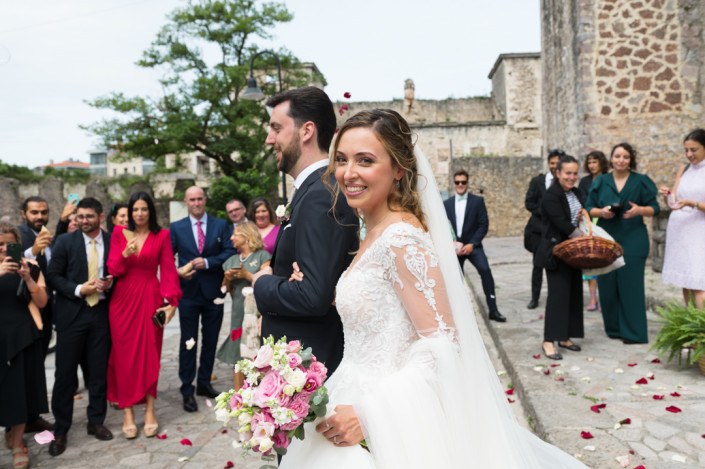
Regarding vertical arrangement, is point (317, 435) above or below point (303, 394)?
below

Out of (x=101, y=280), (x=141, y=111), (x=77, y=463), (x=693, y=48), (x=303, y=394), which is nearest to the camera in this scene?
(x=303, y=394)

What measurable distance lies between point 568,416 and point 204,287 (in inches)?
144

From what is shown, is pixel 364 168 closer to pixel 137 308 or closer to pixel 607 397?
pixel 607 397

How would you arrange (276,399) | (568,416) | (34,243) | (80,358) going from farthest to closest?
1. (34,243)
2. (80,358)
3. (568,416)
4. (276,399)

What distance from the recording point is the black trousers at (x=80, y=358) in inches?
192

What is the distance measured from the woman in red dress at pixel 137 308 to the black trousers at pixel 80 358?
100 millimetres

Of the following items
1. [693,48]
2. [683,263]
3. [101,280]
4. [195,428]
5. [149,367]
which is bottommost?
[195,428]

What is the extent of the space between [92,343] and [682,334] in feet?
17.3

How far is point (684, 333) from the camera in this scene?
5.19m

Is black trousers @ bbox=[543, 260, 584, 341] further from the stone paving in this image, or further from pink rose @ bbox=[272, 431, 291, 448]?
pink rose @ bbox=[272, 431, 291, 448]

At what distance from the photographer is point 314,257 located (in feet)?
7.66

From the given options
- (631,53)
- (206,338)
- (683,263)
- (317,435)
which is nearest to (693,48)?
(631,53)

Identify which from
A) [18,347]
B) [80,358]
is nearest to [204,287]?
[80,358]

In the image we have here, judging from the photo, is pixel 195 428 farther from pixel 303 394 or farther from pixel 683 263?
pixel 683 263
